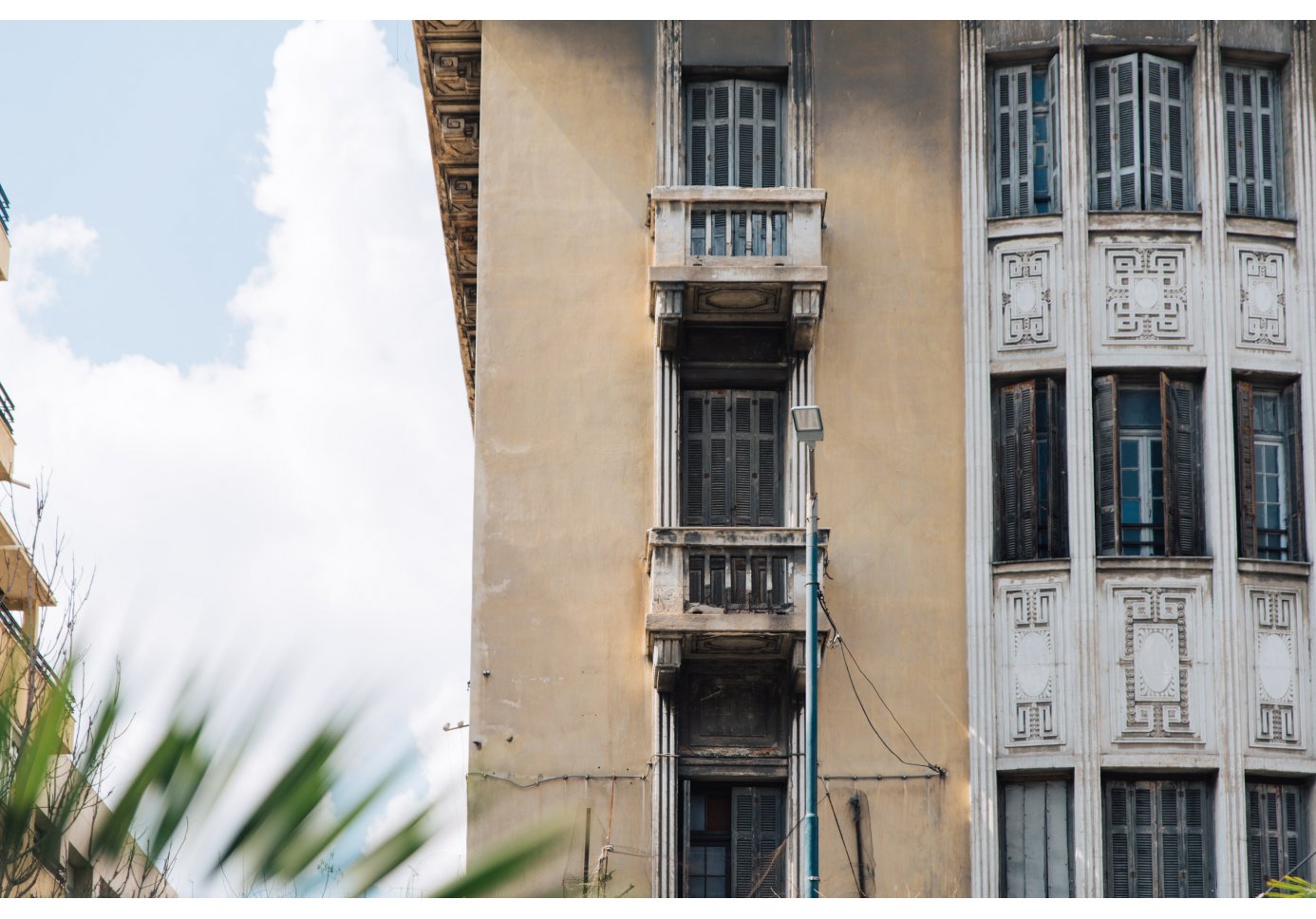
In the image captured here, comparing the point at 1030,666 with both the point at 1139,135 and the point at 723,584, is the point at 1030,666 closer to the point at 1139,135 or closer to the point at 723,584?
the point at 723,584

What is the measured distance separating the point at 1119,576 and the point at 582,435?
593 cm

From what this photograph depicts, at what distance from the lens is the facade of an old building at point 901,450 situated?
22.8 metres

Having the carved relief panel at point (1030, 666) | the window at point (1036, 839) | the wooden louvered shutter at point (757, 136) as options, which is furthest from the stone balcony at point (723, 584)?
the wooden louvered shutter at point (757, 136)

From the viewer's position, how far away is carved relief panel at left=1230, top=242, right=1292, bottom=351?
24.2 metres

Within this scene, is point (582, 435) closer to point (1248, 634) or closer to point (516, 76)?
point (516, 76)

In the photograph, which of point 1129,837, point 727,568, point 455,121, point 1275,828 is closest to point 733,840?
point 727,568

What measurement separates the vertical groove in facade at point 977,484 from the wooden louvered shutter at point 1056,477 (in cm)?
64

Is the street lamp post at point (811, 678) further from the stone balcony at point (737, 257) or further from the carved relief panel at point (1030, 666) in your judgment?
the stone balcony at point (737, 257)

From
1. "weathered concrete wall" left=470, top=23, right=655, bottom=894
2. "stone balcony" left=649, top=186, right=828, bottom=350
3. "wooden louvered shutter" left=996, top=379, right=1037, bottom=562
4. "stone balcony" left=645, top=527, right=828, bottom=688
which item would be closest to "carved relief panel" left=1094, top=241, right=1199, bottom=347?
"wooden louvered shutter" left=996, top=379, right=1037, bottom=562

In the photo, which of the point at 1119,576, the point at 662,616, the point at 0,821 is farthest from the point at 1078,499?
the point at 0,821

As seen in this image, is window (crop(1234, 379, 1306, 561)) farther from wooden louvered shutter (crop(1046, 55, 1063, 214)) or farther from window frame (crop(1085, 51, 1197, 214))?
wooden louvered shutter (crop(1046, 55, 1063, 214))

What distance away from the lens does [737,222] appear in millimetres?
24156

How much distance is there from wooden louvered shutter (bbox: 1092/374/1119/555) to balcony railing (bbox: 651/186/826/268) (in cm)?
338

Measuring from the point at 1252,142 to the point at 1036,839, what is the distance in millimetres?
8287
